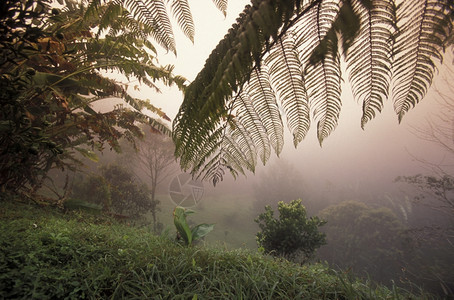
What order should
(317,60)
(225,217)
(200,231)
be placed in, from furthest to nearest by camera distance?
(225,217)
(200,231)
(317,60)

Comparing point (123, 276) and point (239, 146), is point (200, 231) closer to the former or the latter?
point (123, 276)

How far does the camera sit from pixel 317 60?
0.54m

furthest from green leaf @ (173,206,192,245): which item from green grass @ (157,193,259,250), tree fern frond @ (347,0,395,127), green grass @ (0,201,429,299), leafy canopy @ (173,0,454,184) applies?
green grass @ (157,193,259,250)

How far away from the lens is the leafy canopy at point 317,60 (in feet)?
1.65

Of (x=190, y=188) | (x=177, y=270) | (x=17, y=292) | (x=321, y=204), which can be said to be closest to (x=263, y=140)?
(x=177, y=270)

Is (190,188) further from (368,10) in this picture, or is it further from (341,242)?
(368,10)

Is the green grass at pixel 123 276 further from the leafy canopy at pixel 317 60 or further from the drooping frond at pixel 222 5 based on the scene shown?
the drooping frond at pixel 222 5

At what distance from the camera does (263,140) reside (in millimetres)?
975

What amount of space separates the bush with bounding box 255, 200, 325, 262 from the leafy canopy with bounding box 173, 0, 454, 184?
498 cm

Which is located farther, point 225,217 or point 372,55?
point 225,217

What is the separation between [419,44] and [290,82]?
0.36 meters

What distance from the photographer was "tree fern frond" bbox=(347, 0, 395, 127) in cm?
55

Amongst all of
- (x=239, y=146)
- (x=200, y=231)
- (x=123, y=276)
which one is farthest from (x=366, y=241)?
(x=239, y=146)

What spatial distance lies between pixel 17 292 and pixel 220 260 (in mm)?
1478
